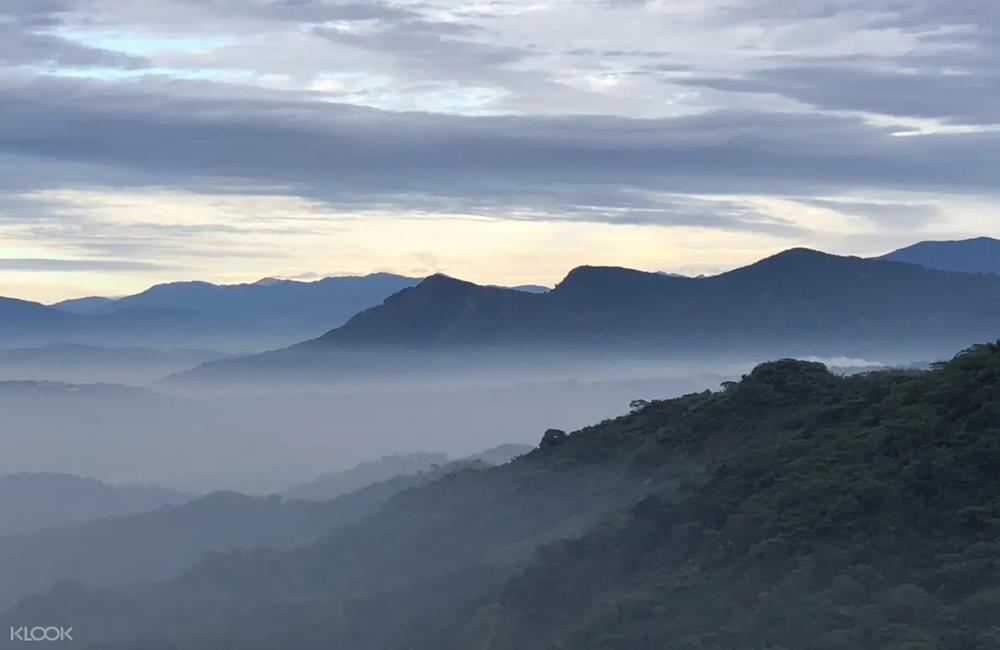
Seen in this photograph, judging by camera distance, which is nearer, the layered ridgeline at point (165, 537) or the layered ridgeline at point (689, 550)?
the layered ridgeline at point (689, 550)

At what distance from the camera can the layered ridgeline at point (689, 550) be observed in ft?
169

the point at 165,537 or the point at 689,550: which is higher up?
the point at 689,550

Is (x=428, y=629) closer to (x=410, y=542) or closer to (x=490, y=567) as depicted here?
(x=490, y=567)

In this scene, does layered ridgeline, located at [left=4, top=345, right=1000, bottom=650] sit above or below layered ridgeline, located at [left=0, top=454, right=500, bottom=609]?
above

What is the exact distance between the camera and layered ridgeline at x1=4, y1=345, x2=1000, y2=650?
5143 centimetres

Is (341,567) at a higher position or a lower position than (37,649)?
higher

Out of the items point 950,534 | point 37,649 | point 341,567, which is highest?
point 950,534

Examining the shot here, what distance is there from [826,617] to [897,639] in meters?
4.47

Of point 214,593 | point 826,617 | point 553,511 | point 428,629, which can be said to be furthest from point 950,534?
point 214,593

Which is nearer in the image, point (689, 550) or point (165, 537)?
point (689, 550)

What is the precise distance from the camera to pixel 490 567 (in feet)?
251

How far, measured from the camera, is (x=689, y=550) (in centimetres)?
6369

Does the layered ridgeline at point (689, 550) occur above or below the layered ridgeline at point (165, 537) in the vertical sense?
above

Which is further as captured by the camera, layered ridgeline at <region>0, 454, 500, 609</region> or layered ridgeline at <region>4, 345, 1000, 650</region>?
layered ridgeline at <region>0, 454, 500, 609</region>
